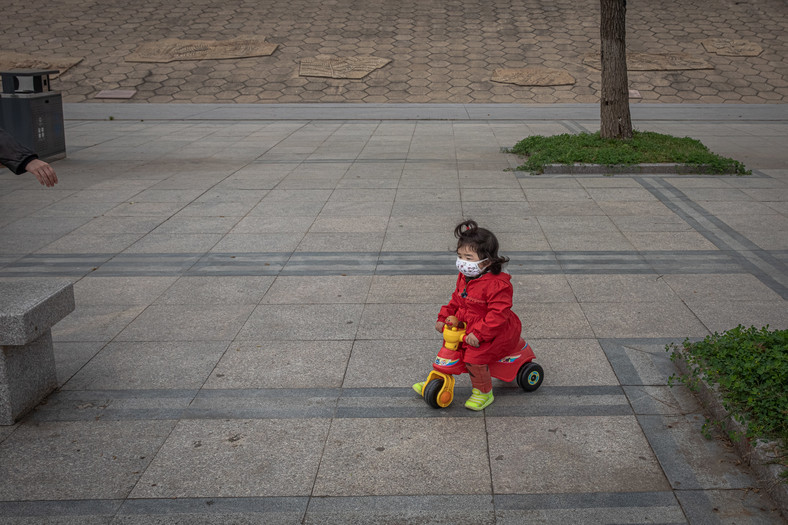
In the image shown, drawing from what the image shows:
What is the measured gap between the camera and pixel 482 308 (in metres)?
3.87

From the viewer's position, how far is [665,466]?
3.40 metres

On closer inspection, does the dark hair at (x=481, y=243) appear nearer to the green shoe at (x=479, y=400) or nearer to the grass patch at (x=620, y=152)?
the green shoe at (x=479, y=400)

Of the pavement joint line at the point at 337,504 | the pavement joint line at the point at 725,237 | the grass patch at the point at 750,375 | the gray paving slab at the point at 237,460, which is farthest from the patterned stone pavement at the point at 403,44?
the pavement joint line at the point at 337,504

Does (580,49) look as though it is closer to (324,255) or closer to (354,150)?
(354,150)

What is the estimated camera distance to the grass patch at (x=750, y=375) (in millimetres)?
3375

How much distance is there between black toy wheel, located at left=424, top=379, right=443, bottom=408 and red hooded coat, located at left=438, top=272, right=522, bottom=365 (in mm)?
195

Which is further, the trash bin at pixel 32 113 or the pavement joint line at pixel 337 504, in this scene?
the trash bin at pixel 32 113

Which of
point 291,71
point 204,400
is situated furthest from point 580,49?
point 204,400

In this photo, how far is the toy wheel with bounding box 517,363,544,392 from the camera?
4.07 m

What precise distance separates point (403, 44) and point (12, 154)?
18.8 meters

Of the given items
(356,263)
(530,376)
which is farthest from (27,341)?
(356,263)

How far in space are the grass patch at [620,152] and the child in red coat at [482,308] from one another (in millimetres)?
6463

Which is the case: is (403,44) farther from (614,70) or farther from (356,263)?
(356,263)

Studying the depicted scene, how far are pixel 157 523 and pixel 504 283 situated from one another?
200cm
